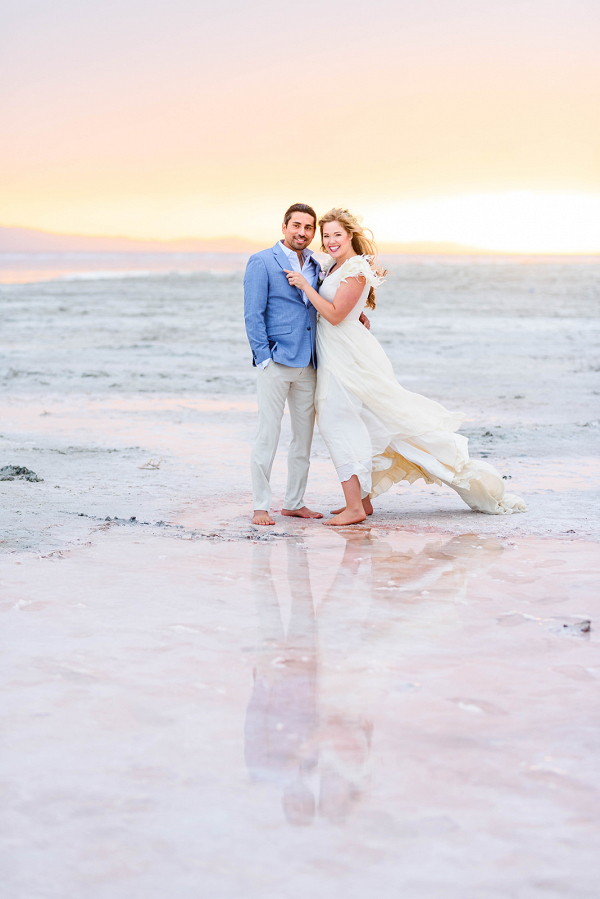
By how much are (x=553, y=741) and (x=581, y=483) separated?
14.8 feet

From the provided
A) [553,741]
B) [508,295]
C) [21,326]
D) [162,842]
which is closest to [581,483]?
[553,741]

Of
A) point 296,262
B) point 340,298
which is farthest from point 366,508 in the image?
point 296,262

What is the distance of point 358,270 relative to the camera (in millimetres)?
5773

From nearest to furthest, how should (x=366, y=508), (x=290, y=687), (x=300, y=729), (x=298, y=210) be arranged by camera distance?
(x=300, y=729)
(x=290, y=687)
(x=298, y=210)
(x=366, y=508)

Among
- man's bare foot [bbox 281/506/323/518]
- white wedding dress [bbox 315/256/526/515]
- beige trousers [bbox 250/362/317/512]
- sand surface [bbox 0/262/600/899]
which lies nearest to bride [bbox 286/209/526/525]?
Answer: white wedding dress [bbox 315/256/526/515]

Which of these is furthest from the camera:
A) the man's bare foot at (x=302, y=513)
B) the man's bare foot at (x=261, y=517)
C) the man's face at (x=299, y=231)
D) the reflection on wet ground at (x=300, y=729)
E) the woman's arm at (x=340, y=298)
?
the man's bare foot at (x=302, y=513)

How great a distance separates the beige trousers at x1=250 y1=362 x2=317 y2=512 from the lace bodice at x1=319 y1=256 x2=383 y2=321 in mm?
484

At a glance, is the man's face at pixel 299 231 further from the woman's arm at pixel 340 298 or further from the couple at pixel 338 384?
the woman's arm at pixel 340 298

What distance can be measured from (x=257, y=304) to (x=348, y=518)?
4.98 feet

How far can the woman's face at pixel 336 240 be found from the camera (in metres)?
5.85

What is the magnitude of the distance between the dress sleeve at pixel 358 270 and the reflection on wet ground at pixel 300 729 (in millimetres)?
1951

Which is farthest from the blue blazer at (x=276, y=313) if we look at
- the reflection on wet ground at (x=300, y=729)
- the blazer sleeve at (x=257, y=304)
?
the reflection on wet ground at (x=300, y=729)

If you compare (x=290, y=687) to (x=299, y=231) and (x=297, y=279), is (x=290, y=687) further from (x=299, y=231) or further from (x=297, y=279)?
(x=299, y=231)

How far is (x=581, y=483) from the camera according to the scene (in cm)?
724
